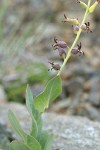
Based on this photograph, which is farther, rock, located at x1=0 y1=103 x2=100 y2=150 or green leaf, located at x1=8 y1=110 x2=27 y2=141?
rock, located at x1=0 y1=103 x2=100 y2=150

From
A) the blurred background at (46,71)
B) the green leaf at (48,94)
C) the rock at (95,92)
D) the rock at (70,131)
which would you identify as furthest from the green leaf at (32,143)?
the rock at (95,92)

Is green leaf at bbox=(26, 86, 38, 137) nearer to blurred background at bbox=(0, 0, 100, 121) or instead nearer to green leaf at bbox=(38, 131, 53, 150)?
green leaf at bbox=(38, 131, 53, 150)

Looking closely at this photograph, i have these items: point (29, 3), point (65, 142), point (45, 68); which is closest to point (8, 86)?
point (45, 68)

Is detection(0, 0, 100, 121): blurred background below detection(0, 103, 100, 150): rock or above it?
above

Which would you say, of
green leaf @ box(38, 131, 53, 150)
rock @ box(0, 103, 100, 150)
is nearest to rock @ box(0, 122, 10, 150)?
rock @ box(0, 103, 100, 150)

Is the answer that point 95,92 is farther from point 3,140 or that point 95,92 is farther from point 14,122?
point 14,122

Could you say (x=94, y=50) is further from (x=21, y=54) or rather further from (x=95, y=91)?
(x=95, y=91)

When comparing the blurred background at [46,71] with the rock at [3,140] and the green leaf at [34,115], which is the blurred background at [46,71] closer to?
the rock at [3,140]
